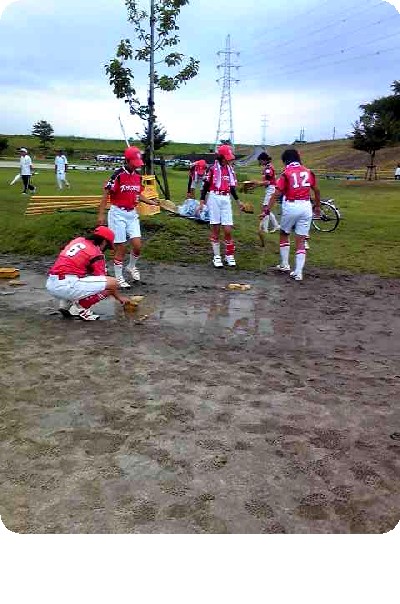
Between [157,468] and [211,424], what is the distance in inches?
25.3

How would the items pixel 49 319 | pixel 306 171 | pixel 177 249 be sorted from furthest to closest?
pixel 177 249 → pixel 306 171 → pixel 49 319

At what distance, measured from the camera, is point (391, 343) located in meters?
5.76

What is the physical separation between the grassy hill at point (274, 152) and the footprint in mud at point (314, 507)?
48.8m

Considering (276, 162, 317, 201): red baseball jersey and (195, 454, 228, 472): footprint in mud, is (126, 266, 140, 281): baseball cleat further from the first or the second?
(195, 454, 228, 472): footprint in mud

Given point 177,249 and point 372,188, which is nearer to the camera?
point 177,249

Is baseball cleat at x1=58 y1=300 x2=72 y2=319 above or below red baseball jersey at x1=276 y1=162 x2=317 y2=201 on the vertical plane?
below

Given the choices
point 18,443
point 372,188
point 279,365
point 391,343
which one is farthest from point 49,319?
point 372,188

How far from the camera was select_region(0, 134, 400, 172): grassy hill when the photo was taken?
185 feet

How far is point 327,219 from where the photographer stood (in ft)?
45.2

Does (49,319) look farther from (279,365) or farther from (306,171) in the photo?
(306,171)

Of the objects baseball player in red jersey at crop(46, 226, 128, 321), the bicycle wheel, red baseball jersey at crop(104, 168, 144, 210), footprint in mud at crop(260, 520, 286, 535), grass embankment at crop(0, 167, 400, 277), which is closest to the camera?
footprint in mud at crop(260, 520, 286, 535)

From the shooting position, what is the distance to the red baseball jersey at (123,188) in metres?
7.76

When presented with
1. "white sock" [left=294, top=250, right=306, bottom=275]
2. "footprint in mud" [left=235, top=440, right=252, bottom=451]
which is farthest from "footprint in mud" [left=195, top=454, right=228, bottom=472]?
"white sock" [left=294, top=250, right=306, bottom=275]

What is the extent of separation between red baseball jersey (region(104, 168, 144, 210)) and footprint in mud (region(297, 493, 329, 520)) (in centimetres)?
565
